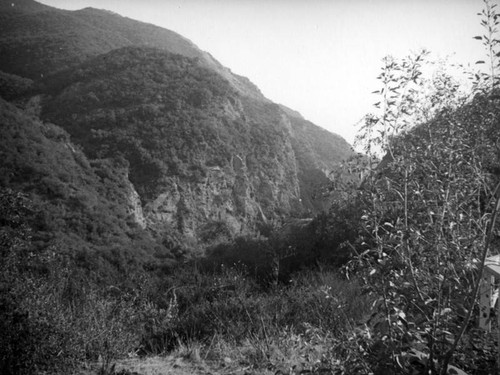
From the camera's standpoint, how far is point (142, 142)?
138ft

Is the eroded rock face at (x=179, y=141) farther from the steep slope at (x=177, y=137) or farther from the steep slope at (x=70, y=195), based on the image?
the steep slope at (x=70, y=195)

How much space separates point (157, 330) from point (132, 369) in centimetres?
164

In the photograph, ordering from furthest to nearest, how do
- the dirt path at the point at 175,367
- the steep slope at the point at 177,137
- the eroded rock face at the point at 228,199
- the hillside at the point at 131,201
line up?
the steep slope at the point at 177,137 < the eroded rock face at the point at 228,199 < the hillside at the point at 131,201 < the dirt path at the point at 175,367

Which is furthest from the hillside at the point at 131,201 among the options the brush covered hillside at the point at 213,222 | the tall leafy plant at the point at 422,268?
the tall leafy plant at the point at 422,268

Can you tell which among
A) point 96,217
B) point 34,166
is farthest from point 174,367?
point 34,166

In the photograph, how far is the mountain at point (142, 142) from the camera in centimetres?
3272

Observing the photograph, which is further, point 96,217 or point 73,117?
point 73,117

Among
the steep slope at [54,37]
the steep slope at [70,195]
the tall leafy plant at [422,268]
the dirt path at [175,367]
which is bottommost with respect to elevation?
the steep slope at [70,195]

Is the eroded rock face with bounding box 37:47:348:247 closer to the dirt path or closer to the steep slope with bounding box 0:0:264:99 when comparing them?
the steep slope with bounding box 0:0:264:99

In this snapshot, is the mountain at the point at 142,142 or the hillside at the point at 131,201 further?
the mountain at the point at 142,142

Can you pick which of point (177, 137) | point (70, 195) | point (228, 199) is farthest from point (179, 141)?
point (70, 195)

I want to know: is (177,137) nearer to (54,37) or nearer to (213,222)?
(213,222)

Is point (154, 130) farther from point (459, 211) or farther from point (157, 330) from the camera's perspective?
point (459, 211)

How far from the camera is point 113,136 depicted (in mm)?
40750
